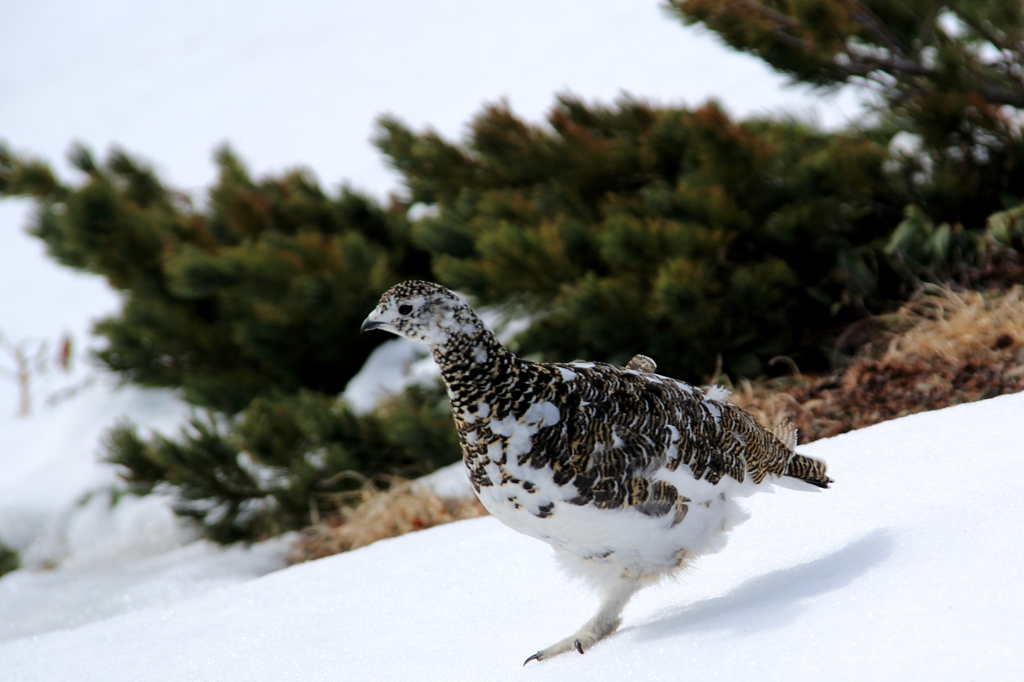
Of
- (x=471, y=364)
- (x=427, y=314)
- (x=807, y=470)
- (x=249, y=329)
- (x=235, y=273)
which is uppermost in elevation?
(x=235, y=273)

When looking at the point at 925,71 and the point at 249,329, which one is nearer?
the point at 925,71

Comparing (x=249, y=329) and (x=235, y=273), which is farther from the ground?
(x=235, y=273)

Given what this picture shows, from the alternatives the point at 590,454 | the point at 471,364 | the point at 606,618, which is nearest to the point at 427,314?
the point at 471,364

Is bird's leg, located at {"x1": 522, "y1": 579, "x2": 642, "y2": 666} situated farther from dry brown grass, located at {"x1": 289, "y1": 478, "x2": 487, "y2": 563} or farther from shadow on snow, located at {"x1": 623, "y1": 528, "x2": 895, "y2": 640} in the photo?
dry brown grass, located at {"x1": 289, "y1": 478, "x2": 487, "y2": 563}

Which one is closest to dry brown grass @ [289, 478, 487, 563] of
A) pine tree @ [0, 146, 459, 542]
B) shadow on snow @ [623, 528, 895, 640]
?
pine tree @ [0, 146, 459, 542]

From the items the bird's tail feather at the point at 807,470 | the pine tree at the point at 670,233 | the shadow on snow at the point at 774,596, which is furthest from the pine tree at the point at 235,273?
the shadow on snow at the point at 774,596

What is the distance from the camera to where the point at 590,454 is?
1.89 m

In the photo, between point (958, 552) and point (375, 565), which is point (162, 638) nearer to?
point (375, 565)

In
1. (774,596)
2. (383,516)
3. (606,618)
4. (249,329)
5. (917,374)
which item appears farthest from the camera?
(249,329)

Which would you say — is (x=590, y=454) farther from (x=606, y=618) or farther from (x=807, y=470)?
(x=807, y=470)

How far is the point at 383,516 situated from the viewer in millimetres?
3957

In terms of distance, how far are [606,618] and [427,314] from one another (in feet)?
2.69

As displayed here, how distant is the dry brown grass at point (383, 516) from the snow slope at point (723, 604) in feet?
1.82

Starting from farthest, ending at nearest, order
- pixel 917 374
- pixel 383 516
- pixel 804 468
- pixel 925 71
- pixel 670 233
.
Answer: pixel 925 71 → pixel 383 516 → pixel 670 233 → pixel 917 374 → pixel 804 468
